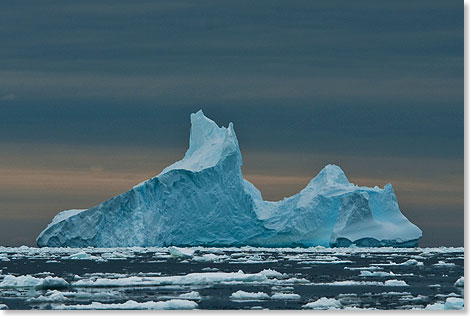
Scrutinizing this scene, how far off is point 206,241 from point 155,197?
366 centimetres

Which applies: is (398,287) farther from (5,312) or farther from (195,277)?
(5,312)

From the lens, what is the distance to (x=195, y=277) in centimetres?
2233

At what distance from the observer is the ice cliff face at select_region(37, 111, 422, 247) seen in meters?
44.1

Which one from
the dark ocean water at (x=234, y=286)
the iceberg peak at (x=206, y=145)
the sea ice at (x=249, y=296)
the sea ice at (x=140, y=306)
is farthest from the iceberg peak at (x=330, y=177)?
the sea ice at (x=140, y=306)

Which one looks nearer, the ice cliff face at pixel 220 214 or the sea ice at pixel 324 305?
the sea ice at pixel 324 305

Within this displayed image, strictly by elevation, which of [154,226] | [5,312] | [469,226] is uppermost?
[154,226]

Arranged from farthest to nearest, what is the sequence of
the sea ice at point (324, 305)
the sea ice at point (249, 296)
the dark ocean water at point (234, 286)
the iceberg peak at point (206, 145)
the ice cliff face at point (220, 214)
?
the iceberg peak at point (206, 145) < the ice cliff face at point (220, 214) < the sea ice at point (249, 296) < the dark ocean water at point (234, 286) < the sea ice at point (324, 305)

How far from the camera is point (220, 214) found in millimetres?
44406

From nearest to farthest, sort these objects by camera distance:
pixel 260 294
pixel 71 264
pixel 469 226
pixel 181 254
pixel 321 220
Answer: pixel 469 226, pixel 260 294, pixel 71 264, pixel 181 254, pixel 321 220

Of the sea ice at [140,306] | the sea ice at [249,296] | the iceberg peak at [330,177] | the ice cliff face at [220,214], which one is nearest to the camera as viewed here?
the sea ice at [140,306]

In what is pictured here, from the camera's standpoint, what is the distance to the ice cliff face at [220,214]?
44062 millimetres

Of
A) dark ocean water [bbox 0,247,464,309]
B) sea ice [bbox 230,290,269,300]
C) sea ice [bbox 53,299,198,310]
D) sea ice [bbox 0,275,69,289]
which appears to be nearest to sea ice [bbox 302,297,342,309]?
dark ocean water [bbox 0,247,464,309]

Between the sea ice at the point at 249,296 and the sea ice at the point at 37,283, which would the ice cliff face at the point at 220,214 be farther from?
the sea ice at the point at 249,296

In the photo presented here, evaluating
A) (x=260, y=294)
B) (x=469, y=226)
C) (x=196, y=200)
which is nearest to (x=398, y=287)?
(x=260, y=294)
